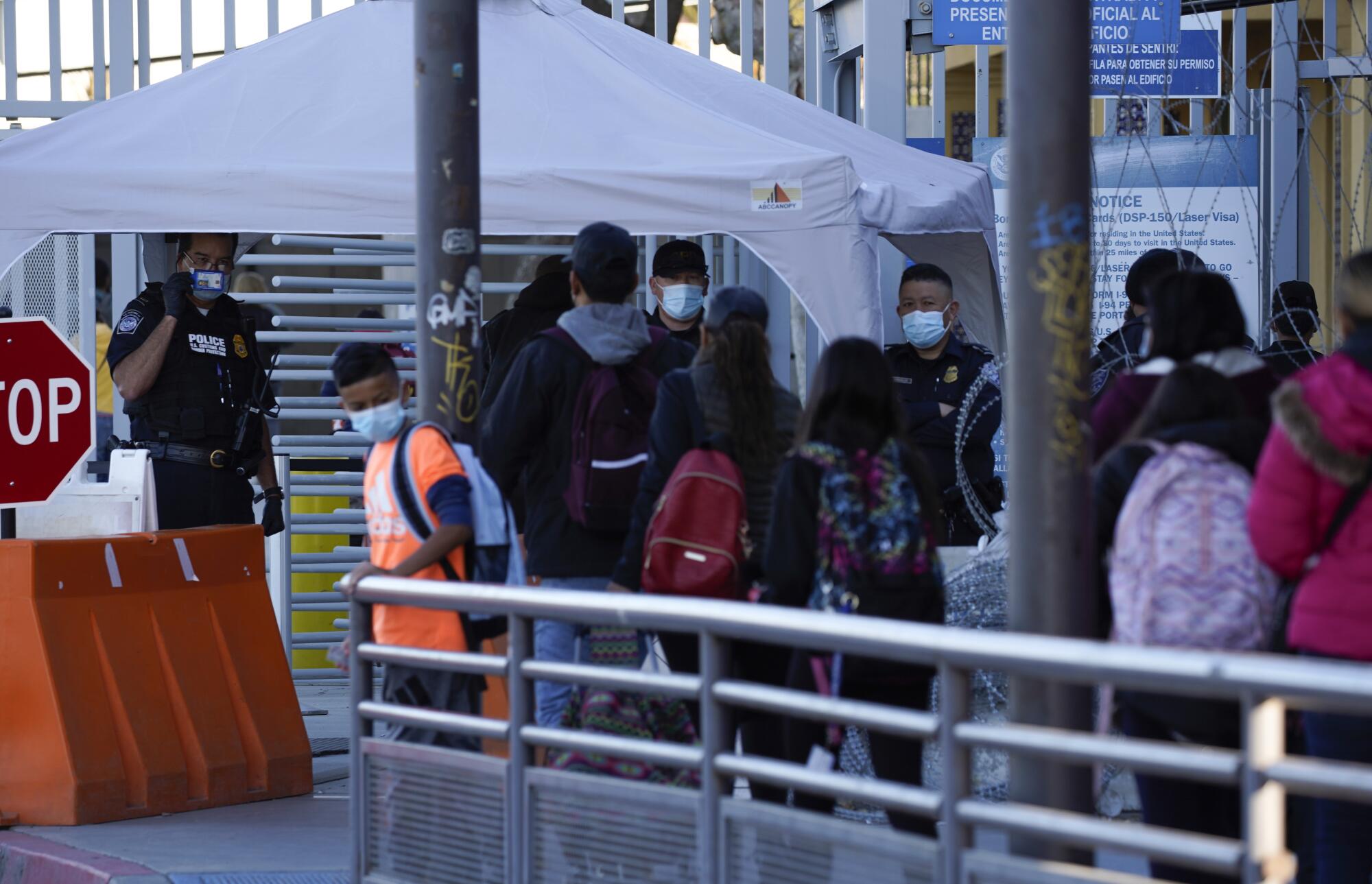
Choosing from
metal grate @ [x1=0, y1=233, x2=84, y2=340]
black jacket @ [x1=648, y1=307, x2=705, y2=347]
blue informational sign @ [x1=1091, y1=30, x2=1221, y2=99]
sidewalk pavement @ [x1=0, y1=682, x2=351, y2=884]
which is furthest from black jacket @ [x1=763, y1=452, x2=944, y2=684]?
metal grate @ [x1=0, y1=233, x2=84, y2=340]

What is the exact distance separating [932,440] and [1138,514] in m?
3.67

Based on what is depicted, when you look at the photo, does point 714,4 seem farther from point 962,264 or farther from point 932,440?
point 932,440

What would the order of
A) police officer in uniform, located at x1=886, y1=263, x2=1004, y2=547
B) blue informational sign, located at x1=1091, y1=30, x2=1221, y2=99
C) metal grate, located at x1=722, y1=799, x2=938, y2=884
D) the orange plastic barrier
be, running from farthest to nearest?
blue informational sign, located at x1=1091, y1=30, x2=1221, y2=99
police officer in uniform, located at x1=886, y1=263, x2=1004, y2=547
the orange plastic barrier
metal grate, located at x1=722, y1=799, x2=938, y2=884

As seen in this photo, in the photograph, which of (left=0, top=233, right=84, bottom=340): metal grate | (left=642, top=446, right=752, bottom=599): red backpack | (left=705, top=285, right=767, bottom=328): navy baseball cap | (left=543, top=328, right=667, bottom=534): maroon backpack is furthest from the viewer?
(left=0, top=233, right=84, bottom=340): metal grate

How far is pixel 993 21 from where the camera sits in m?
9.65

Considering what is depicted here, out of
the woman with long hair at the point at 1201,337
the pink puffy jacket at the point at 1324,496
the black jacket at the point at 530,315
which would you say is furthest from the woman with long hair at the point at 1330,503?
the black jacket at the point at 530,315

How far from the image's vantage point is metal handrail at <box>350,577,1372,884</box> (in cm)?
275

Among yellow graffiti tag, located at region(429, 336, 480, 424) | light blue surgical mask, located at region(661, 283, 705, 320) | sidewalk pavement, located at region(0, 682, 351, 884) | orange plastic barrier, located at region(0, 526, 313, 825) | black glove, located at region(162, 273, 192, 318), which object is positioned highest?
black glove, located at region(162, 273, 192, 318)

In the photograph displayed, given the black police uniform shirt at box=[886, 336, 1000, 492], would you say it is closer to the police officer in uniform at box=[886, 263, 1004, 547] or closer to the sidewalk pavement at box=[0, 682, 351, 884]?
the police officer in uniform at box=[886, 263, 1004, 547]

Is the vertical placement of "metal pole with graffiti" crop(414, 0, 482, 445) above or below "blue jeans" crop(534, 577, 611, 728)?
above

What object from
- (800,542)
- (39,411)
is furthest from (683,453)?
(39,411)

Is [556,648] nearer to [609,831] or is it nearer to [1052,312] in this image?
[609,831]

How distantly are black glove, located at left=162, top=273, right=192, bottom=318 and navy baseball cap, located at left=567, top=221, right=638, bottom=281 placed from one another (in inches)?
109

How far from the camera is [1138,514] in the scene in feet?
12.5
